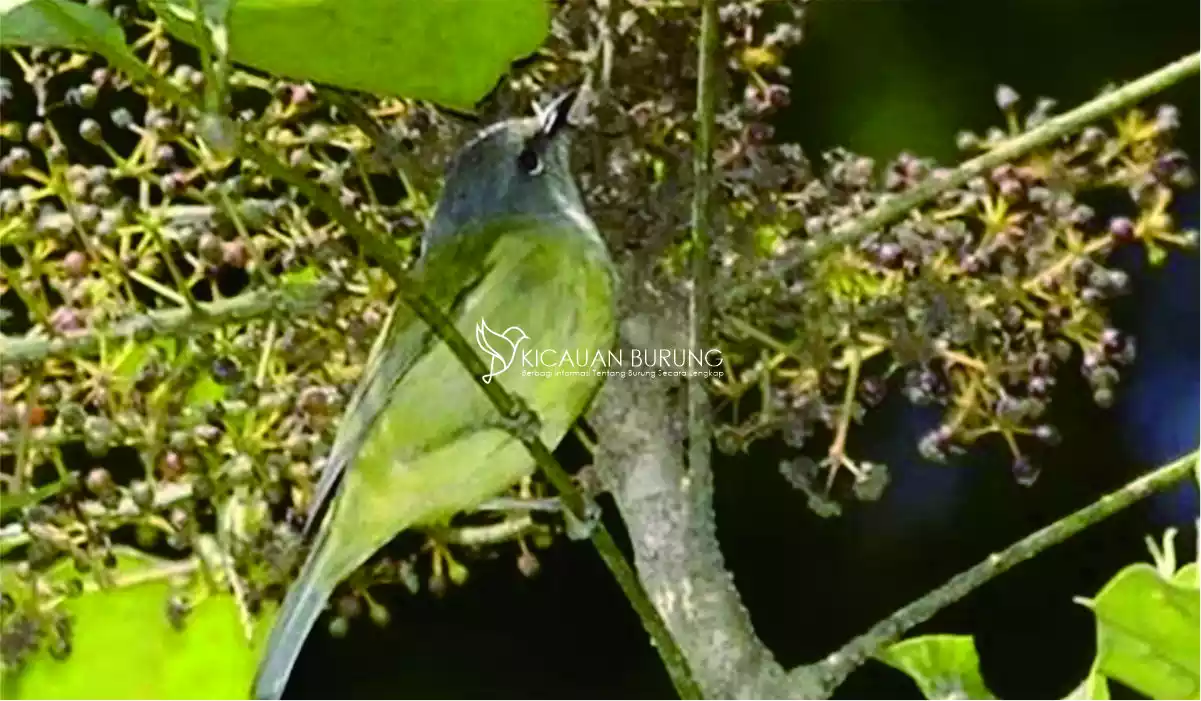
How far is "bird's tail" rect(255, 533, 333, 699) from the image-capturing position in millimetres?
764

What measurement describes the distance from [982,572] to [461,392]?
349mm

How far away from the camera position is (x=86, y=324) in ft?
2.33

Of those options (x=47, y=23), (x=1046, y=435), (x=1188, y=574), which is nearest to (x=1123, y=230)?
(x=1046, y=435)

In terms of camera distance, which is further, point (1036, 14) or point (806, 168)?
point (1036, 14)

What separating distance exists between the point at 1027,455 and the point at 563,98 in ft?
0.77

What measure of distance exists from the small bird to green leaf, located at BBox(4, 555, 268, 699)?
3 centimetres

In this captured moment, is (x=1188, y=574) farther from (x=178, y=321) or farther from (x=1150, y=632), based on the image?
(x=178, y=321)

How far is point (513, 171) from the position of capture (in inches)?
33.9

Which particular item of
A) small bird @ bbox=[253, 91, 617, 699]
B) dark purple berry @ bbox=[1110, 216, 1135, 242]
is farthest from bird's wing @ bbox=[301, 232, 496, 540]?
dark purple berry @ bbox=[1110, 216, 1135, 242]

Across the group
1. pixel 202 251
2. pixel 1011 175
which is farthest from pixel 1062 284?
pixel 202 251

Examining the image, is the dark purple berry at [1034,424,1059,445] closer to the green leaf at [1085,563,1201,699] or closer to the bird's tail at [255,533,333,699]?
the green leaf at [1085,563,1201,699]

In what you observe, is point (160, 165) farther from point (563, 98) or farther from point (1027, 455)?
point (1027, 455)

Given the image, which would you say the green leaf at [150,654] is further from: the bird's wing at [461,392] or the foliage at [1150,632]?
the foliage at [1150,632]

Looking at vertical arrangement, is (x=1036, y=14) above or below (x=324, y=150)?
above
